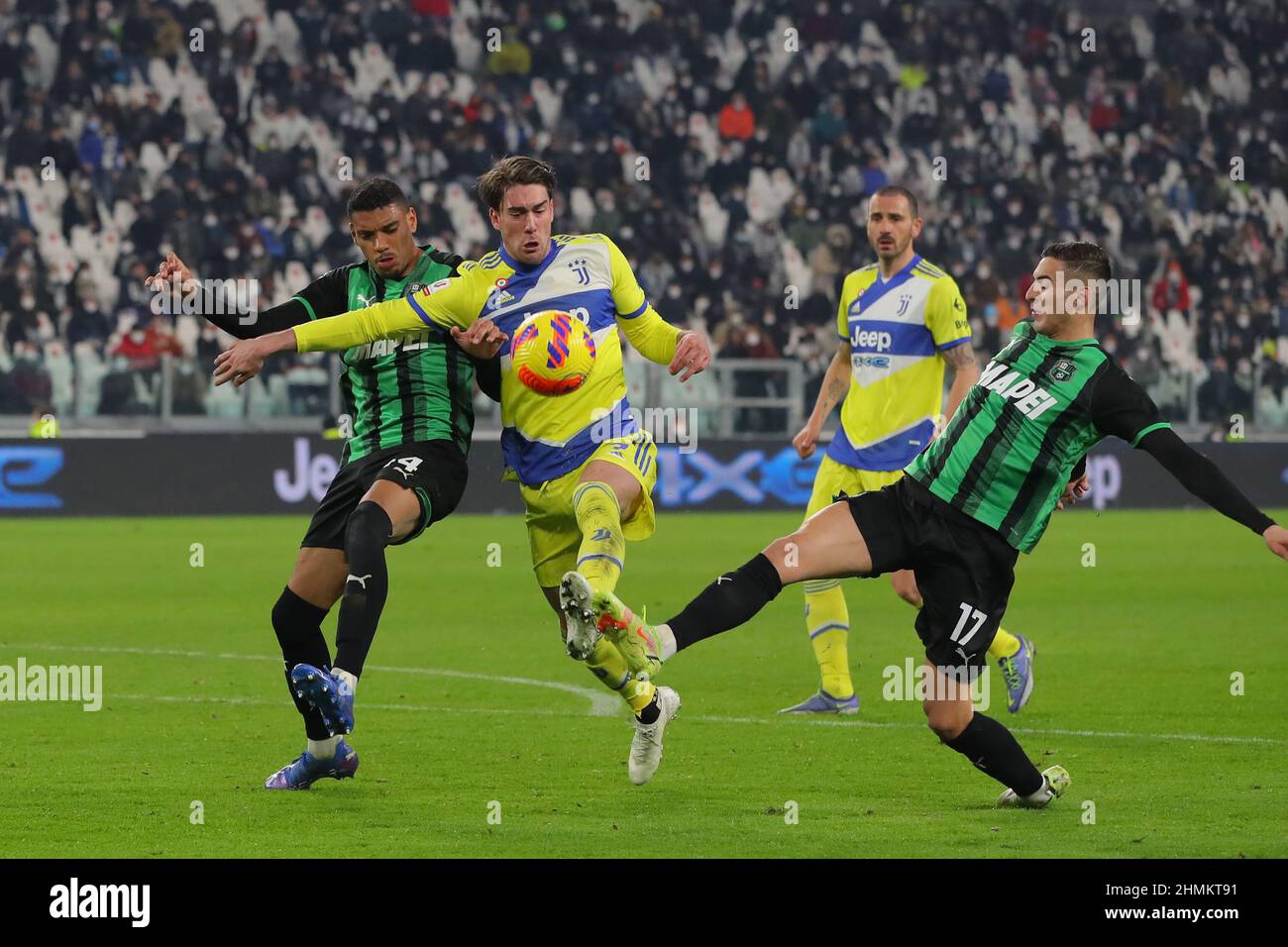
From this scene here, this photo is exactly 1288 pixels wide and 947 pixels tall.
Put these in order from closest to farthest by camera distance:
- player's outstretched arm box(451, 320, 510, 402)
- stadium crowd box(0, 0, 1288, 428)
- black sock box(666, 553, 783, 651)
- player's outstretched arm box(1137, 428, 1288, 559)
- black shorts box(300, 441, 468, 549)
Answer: player's outstretched arm box(1137, 428, 1288, 559) < black sock box(666, 553, 783, 651) < player's outstretched arm box(451, 320, 510, 402) < black shorts box(300, 441, 468, 549) < stadium crowd box(0, 0, 1288, 428)

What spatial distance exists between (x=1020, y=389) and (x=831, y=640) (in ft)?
9.82

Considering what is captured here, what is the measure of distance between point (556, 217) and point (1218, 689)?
58.0 ft

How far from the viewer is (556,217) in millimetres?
26641

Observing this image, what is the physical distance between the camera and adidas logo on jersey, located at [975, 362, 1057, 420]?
6481 millimetres

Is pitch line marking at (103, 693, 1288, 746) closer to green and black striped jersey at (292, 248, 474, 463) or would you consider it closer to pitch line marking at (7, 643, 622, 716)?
pitch line marking at (7, 643, 622, 716)

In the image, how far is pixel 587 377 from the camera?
24.6ft

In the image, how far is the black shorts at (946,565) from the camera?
21.4 ft

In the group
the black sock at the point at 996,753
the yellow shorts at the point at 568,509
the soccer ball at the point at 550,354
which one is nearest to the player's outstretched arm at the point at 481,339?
the soccer ball at the point at 550,354

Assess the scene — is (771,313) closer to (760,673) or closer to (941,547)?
(760,673)

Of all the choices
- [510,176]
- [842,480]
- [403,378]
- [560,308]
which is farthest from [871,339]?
[403,378]

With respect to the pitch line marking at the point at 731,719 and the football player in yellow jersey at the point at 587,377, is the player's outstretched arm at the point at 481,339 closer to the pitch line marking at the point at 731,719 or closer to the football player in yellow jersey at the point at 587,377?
the football player in yellow jersey at the point at 587,377

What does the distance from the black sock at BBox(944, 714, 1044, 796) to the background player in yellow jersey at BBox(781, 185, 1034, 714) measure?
2.74 m

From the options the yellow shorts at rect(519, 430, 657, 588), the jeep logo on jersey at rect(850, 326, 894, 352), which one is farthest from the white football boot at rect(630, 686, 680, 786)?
the jeep logo on jersey at rect(850, 326, 894, 352)
